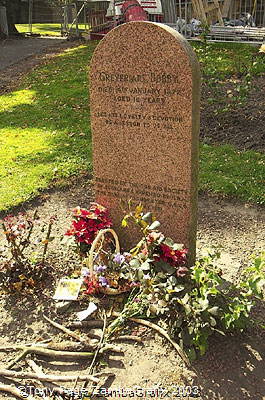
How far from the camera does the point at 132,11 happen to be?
53.7ft

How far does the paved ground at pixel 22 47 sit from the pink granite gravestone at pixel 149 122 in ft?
40.4

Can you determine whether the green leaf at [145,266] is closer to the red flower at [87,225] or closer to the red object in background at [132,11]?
the red flower at [87,225]

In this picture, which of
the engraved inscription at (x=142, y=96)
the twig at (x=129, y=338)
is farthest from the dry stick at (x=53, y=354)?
the engraved inscription at (x=142, y=96)

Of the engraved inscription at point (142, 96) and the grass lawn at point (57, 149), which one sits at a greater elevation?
the engraved inscription at point (142, 96)

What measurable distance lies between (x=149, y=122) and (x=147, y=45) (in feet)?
1.97

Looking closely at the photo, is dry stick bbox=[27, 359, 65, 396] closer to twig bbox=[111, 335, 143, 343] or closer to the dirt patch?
the dirt patch

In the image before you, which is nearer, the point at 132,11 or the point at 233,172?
the point at 233,172

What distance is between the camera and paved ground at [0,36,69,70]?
16641 millimetres

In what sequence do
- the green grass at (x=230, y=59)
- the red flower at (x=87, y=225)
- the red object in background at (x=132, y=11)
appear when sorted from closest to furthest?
the red flower at (x=87, y=225) < the green grass at (x=230, y=59) < the red object in background at (x=132, y=11)

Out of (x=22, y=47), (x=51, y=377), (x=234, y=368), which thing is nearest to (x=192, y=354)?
(x=234, y=368)

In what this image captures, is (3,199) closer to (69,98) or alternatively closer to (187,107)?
(187,107)

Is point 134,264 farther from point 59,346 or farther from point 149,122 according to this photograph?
point 149,122

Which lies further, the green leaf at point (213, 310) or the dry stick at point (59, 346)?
the dry stick at point (59, 346)

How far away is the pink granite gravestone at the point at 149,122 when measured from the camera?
3.61 m
